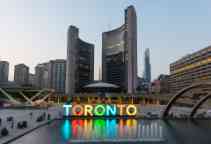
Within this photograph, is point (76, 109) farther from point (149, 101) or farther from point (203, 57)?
point (203, 57)

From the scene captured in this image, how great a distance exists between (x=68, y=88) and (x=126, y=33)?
54.4m

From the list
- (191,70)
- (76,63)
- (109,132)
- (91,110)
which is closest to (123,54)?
(76,63)

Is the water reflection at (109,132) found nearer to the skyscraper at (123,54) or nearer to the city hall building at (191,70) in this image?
the city hall building at (191,70)

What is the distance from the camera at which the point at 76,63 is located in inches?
6029

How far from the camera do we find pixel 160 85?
193 m

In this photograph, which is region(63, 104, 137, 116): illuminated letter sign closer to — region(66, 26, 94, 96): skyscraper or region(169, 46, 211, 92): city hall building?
region(169, 46, 211, 92): city hall building

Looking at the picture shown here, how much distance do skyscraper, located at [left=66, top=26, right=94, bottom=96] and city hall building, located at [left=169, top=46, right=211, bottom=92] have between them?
64752 millimetres

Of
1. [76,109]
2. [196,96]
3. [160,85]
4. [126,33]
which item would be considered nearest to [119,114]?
[76,109]

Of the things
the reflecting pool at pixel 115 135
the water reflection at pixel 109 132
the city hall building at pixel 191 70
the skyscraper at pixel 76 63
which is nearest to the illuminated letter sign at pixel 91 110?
the water reflection at pixel 109 132

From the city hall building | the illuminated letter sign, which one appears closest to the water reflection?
the illuminated letter sign

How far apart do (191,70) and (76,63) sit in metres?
76.3

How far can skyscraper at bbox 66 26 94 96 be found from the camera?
150000 mm

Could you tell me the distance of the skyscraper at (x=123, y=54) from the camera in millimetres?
136000

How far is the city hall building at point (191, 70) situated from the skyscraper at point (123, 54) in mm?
32927
